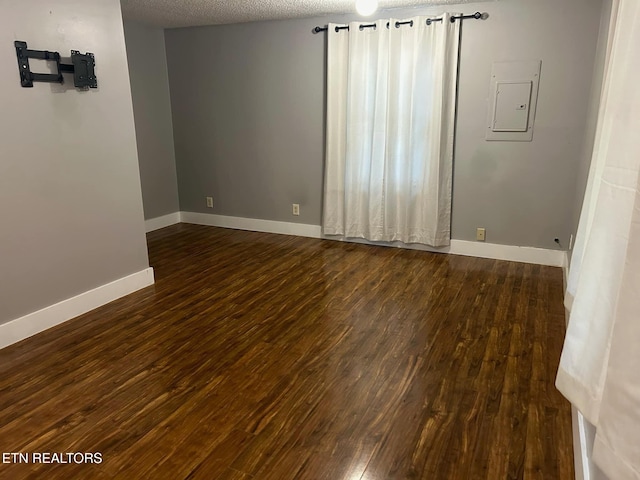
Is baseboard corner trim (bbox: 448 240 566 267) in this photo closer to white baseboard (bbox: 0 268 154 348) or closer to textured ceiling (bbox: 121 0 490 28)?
textured ceiling (bbox: 121 0 490 28)

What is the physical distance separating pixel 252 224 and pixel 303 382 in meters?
3.29

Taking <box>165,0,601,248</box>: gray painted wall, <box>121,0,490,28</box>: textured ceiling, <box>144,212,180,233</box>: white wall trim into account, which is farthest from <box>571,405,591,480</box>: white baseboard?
<box>144,212,180,233</box>: white wall trim

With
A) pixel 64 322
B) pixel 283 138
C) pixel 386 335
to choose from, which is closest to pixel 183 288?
pixel 64 322

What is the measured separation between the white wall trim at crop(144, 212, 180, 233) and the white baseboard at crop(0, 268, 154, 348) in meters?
1.84

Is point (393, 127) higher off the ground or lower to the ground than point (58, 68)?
lower

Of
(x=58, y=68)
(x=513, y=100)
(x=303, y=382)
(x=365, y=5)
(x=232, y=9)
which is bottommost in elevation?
(x=303, y=382)

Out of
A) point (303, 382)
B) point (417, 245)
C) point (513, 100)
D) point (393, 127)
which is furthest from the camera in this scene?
point (417, 245)

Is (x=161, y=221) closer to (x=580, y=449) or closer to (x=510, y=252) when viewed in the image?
(x=510, y=252)

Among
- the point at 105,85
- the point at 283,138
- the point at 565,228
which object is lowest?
the point at 565,228

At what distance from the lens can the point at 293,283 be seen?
3.68m

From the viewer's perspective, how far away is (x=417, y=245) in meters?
4.53

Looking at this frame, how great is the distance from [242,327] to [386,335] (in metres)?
0.90

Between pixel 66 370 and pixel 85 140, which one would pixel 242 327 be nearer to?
pixel 66 370

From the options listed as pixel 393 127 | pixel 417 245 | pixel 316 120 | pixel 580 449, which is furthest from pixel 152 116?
pixel 580 449
